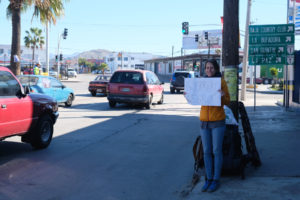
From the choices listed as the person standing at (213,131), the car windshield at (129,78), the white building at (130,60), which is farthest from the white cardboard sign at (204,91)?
the white building at (130,60)

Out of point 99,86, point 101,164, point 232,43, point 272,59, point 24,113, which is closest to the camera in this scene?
point 232,43

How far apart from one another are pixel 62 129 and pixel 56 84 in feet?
20.6

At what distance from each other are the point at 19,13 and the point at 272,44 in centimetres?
1214

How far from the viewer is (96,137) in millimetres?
9539

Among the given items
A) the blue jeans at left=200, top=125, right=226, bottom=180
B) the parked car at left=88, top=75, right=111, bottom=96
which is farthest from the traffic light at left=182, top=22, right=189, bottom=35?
the blue jeans at left=200, top=125, right=226, bottom=180

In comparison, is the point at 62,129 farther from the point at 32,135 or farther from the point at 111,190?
the point at 111,190

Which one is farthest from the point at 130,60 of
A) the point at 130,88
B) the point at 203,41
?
the point at 130,88

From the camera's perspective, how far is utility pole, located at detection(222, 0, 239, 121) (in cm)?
614

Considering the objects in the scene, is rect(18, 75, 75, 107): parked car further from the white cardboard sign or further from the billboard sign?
the billboard sign

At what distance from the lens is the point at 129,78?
661 inches

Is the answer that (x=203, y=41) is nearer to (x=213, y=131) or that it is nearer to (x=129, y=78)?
(x=129, y=78)

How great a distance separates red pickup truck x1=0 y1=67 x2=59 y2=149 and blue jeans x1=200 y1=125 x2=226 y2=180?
12.0 feet

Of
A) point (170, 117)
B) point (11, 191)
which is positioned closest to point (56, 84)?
point (170, 117)

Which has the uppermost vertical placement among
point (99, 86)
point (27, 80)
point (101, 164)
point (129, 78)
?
point (129, 78)
